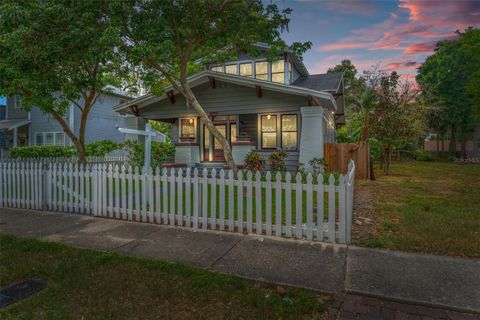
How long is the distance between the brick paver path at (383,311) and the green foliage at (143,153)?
35.5 feet

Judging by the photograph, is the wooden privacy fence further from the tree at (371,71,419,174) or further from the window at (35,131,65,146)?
the window at (35,131,65,146)

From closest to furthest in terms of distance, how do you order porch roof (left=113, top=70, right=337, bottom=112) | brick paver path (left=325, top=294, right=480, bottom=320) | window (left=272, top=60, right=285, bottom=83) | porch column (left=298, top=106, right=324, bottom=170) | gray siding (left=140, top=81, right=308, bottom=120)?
brick paver path (left=325, top=294, right=480, bottom=320)
porch roof (left=113, top=70, right=337, bottom=112)
porch column (left=298, top=106, right=324, bottom=170)
gray siding (left=140, top=81, right=308, bottom=120)
window (left=272, top=60, right=285, bottom=83)

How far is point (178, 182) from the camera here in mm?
5703

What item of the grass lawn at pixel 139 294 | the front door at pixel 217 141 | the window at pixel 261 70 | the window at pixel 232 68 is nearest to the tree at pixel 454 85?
the window at pixel 261 70

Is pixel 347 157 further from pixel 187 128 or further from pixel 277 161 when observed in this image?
pixel 187 128

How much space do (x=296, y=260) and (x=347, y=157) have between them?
1054 cm

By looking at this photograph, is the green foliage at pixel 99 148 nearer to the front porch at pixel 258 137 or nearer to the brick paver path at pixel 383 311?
the front porch at pixel 258 137

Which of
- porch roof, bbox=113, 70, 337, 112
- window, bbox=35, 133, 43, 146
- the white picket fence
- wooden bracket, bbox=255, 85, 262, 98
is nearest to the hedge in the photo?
window, bbox=35, 133, 43, 146

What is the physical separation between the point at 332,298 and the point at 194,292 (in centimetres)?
148

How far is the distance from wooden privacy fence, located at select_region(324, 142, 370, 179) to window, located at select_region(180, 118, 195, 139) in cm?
695

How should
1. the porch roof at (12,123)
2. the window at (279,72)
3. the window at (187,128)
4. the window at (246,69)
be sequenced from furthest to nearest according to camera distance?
the porch roof at (12,123), the window at (246,69), the window at (279,72), the window at (187,128)

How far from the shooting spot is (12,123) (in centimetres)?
2230

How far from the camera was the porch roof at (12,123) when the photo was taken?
21.7m

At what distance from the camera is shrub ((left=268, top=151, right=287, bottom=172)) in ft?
40.7
